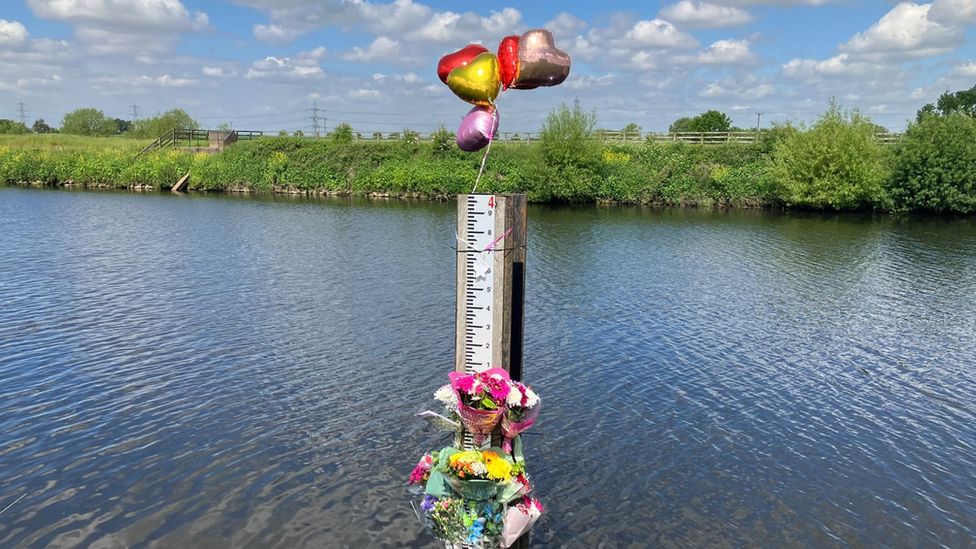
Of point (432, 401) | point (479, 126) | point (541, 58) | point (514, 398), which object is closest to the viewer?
point (514, 398)

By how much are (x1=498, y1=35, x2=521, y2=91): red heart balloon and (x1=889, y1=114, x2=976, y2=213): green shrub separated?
Answer: 48.6 meters

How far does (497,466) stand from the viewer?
5.96 metres

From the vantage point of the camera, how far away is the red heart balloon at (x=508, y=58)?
6.62 meters

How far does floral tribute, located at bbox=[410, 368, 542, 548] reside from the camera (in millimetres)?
5973

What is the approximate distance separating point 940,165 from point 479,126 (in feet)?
162

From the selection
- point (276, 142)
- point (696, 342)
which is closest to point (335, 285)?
point (696, 342)

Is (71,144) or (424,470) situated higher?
(71,144)

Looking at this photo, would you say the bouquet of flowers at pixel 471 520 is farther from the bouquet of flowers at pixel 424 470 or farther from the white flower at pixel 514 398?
the white flower at pixel 514 398

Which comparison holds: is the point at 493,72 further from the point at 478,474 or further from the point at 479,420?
the point at 478,474

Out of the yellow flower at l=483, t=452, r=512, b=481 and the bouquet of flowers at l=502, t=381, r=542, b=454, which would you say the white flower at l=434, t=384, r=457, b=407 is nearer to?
the bouquet of flowers at l=502, t=381, r=542, b=454

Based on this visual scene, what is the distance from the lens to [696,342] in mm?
15297

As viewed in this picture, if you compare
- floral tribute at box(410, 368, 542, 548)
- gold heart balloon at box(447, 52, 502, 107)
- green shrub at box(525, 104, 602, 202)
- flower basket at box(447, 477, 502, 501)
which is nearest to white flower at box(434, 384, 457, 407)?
floral tribute at box(410, 368, 542, 548)

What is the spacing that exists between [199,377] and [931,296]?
68.1 ft

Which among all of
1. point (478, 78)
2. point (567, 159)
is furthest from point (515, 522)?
point (567, 159)
